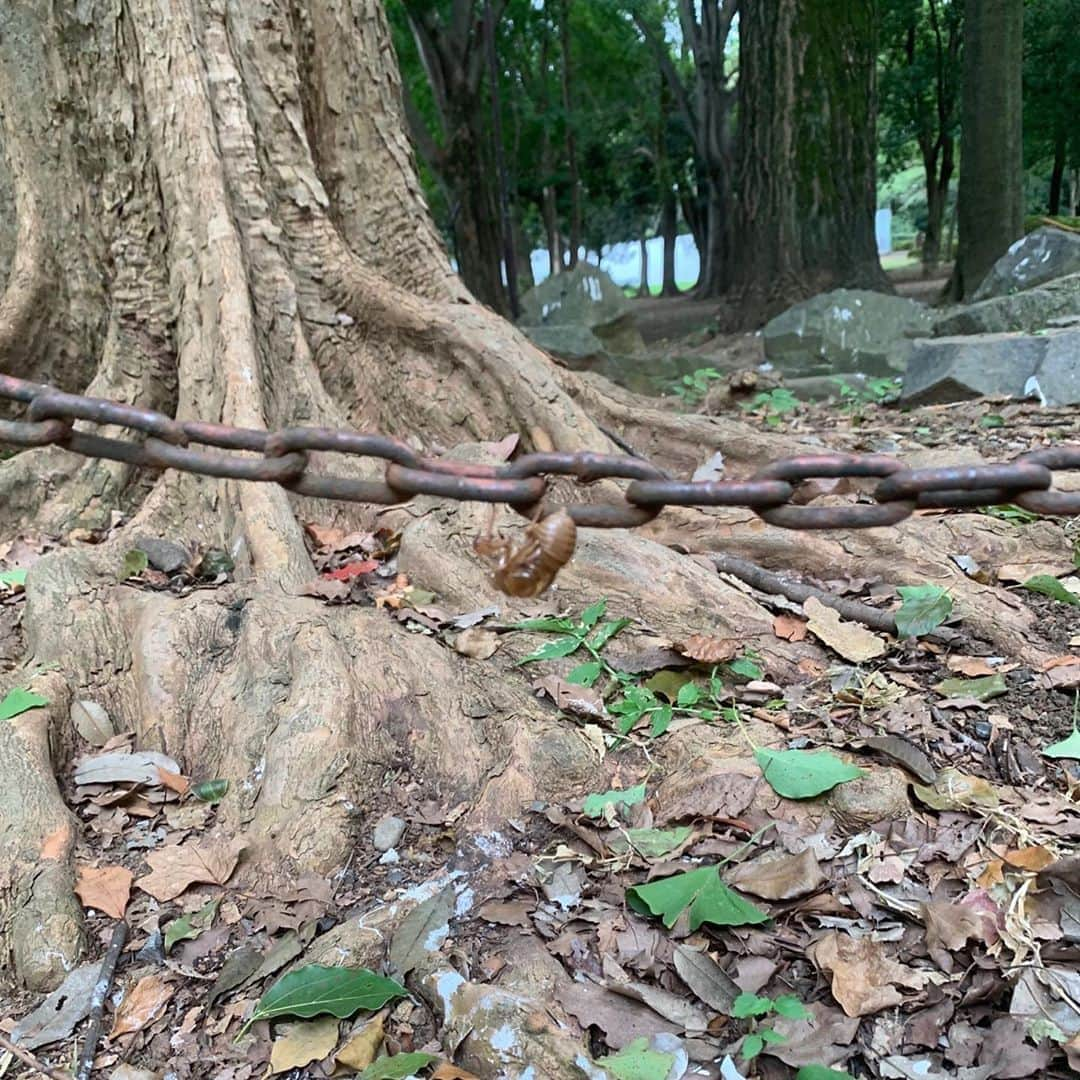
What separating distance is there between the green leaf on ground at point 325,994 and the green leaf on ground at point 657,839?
1.68 feet

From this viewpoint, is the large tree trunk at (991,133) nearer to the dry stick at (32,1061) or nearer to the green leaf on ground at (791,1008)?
the green leaf on ground at (791,1008)

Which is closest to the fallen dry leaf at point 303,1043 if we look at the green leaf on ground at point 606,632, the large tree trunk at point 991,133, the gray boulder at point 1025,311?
the green leaf on ground at point 606,632

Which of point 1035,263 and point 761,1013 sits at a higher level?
point 1035,263

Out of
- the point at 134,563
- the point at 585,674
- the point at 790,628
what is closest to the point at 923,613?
the point at 790,628

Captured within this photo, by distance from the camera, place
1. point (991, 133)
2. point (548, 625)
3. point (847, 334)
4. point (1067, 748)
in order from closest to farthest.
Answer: point (1067, 748) → point (548, 625) → point (847, 334) → point (991, 133)

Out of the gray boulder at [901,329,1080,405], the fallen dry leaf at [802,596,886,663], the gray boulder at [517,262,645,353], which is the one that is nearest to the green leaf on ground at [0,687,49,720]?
the fallen dry leaf at [802,596,886,663]

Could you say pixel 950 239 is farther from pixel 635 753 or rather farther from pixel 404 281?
pixel 635 753

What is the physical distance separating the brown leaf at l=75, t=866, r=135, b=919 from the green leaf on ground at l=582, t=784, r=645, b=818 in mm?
907

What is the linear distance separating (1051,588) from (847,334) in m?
4.90

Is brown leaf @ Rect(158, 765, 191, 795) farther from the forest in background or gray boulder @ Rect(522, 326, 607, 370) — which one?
the forest in background

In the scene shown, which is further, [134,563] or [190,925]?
[134,563]

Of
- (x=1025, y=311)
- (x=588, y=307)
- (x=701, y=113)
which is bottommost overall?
(x=1025, y=311)

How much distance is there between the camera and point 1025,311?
5.96 meters

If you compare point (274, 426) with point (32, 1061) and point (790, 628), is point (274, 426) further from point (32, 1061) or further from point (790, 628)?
point (32, 1061)
